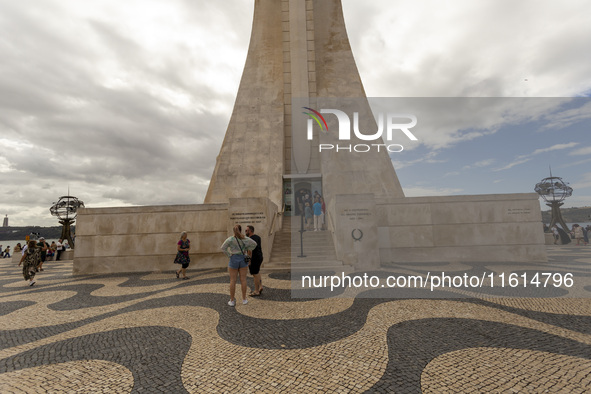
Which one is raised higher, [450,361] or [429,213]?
[429,213]

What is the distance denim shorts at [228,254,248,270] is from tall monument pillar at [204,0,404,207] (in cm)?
1244

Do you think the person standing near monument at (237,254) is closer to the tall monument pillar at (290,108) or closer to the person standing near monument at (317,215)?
the person standing near monument at (317,215)

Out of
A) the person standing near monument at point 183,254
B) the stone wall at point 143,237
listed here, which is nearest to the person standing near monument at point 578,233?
the stone wall at point 143,237

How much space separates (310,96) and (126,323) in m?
20.3

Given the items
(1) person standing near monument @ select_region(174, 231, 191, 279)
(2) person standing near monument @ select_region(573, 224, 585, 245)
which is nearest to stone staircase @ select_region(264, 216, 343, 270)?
(1) person standing near monument @ select_region(174, 231, 191, 279)

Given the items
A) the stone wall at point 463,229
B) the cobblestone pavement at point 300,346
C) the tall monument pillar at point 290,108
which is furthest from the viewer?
the tall monument pillar at point 290,108

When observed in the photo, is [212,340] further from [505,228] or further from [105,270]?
[505,228]

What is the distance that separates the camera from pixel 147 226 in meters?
10.5

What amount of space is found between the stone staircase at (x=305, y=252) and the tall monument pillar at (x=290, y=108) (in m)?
6.43

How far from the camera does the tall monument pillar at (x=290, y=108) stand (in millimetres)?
19188

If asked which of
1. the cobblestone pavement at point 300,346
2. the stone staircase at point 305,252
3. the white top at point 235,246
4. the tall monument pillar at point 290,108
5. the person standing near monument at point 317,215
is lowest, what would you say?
the cobblestone pavement at point 300,346

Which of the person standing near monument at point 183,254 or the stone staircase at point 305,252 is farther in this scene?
the stone staircase at point 305,252

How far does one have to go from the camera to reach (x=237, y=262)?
533cm

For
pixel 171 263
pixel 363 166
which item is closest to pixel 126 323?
pixel 171 263
